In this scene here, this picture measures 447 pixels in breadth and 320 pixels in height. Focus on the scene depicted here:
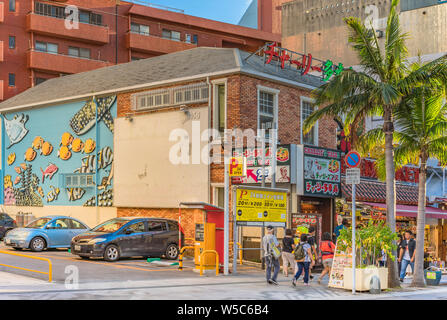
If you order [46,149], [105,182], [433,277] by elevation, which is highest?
[46,149]

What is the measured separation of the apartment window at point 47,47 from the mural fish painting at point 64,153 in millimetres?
18873

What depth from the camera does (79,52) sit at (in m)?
49.9

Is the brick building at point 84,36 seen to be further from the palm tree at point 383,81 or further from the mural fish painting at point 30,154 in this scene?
the palm tree at point 383,81

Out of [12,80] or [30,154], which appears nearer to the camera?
[30,154]

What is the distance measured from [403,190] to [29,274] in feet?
59.7

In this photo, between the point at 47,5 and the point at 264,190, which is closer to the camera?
the point at 264,190

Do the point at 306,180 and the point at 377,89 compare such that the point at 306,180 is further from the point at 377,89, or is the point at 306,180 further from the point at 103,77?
the point at 103,77

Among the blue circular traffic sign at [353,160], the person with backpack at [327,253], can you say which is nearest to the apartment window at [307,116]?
the person with backpack at [327,253]

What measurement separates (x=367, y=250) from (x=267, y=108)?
32.5 ft

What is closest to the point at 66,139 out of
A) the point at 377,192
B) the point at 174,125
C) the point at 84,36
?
the point at 174,125

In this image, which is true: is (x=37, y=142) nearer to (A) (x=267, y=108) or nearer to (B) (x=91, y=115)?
(B) (x=91, y=115)

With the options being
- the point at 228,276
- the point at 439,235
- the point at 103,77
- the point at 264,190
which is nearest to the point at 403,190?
the point at 439,235

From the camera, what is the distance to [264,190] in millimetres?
20359

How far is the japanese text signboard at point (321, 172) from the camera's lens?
23.0m
